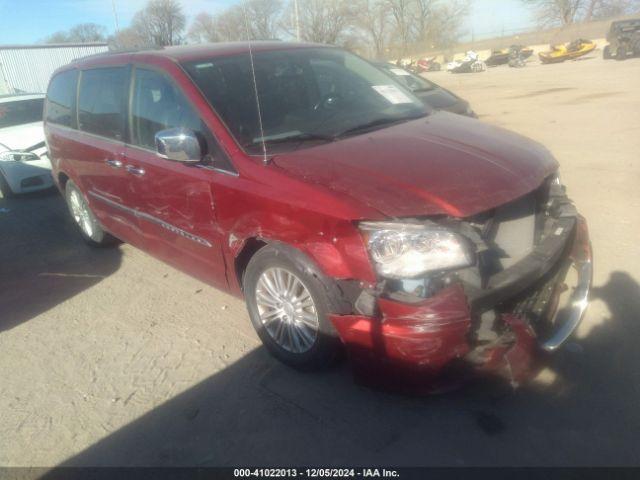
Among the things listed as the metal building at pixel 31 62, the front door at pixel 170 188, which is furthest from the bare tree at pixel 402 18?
the front door at pixel 170 188

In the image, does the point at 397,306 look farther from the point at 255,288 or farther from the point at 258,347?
the point at 258,347

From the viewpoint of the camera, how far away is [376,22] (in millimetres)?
48438

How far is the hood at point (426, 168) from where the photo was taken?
248cm

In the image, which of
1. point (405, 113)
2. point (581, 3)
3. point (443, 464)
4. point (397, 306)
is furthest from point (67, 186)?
point (581, 3)

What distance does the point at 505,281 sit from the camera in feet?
8.16

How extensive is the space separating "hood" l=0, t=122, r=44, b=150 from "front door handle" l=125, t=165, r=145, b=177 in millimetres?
5331

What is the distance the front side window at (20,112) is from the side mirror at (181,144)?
22.8ft

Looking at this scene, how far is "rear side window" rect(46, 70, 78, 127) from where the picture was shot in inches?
192

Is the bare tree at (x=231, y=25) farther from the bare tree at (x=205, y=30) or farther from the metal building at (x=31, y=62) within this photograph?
the metal building at (x=31, y=62)

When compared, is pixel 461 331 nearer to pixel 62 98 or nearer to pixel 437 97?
pixel 62 98

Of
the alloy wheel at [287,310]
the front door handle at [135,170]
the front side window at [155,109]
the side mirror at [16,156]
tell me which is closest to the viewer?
the alloy wheel at [287,310]

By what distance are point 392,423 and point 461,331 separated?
2.09ft

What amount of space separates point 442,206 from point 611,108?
11080 millimetres

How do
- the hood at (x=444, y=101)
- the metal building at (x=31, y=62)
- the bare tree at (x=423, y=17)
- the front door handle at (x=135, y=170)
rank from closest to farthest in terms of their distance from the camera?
the front door handle at (x=135, y=170) → the hood at (x=444, y=101) → the metal building at (x=31, y=62) → the bare tree at (x=423, y=17)
